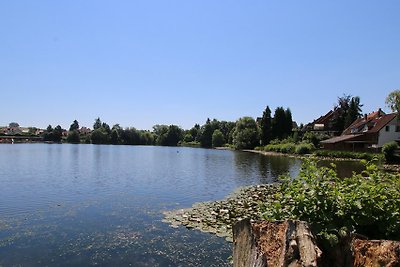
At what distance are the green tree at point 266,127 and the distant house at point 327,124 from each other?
12827 mm

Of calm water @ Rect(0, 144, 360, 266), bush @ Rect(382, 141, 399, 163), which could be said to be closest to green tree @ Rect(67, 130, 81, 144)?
calm water @ Rect(0, 144, 360, 266)

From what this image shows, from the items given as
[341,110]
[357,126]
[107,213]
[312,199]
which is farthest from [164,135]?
[312,199]

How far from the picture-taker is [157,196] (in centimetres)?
2058

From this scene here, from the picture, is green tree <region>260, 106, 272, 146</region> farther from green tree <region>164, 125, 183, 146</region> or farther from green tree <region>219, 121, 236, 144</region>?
green tree <region>164, 125, 183, 146</region>

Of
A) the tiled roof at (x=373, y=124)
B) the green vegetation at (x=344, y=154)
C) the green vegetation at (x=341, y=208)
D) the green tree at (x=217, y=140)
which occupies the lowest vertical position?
the green vegetation at (x=344, y=154)

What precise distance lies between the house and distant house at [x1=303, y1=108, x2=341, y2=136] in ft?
58.0

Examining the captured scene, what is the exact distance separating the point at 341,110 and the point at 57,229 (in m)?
93.5

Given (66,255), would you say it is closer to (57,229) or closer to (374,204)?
(57,229)

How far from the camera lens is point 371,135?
62.8 meters

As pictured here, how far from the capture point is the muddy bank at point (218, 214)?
13108mm

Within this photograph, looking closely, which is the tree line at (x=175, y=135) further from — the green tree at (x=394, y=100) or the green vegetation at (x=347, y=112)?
the green tree at (x=394, y=100)

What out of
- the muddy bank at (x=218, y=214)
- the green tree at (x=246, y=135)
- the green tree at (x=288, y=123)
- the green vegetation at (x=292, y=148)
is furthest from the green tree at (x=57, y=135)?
the muddy bank at (x=218, y=214)

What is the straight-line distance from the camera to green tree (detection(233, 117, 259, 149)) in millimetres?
99688

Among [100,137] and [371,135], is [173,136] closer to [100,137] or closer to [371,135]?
[100,137]
